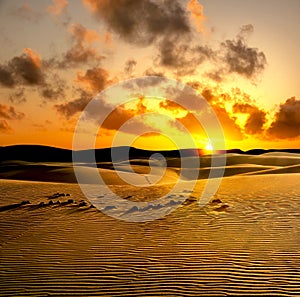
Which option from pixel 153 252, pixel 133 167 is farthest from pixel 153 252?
pixel 133 167

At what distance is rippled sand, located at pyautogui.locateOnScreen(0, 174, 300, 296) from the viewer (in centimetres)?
527

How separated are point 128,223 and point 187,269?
3829 millimetres

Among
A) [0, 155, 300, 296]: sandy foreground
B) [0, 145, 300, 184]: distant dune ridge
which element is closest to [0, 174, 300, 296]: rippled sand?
[0, 155, 300, 296]: sandy foreground

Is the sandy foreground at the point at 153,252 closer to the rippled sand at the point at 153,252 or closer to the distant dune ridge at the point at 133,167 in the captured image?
the rippled sand at the point at 153,252

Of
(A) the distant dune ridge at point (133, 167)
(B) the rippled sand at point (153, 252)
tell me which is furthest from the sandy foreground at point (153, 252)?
(A) the distant dune ridge at point (133, 167)

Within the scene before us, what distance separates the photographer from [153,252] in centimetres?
688

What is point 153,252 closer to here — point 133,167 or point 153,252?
point 153,252

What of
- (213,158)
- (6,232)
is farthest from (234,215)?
(213,158)

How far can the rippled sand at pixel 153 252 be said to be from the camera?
5273mm

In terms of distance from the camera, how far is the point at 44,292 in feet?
16.8

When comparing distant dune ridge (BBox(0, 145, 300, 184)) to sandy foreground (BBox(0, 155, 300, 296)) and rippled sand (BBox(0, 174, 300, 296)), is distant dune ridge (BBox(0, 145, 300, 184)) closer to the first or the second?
sandy foreground (BBox(0, 155, 300, 296))

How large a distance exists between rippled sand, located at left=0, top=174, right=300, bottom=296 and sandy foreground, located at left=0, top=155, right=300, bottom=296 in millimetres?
14

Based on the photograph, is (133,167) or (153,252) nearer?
(153,252)

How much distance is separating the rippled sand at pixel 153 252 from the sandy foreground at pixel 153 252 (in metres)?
0.01
